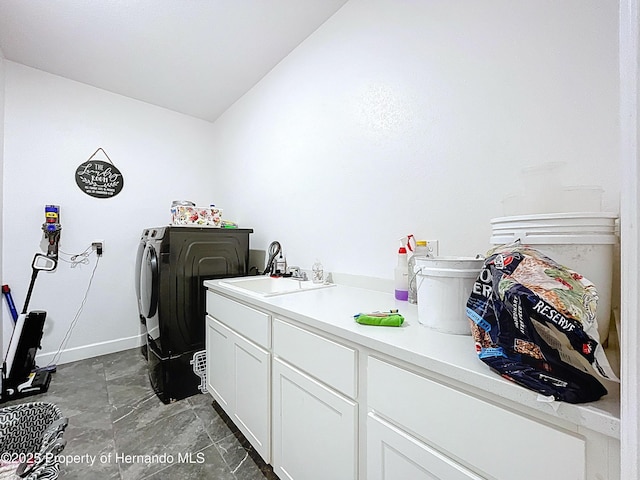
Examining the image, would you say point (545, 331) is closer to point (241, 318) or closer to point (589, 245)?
point (589, 245)

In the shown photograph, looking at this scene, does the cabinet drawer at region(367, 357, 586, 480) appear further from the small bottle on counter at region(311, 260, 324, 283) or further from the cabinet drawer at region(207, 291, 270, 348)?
the small bottle on counter at region(311, 260, 324, 283)

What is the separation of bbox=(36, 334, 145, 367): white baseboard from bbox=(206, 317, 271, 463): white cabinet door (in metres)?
1.50

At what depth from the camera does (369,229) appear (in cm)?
165

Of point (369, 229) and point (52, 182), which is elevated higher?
point (52, 182)

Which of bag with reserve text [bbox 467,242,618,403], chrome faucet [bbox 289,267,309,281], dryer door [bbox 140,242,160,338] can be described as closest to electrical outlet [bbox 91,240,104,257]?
dryer door [bbox 140,242,160,338]

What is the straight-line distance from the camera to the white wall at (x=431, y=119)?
950 mm

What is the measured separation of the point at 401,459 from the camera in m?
0.78

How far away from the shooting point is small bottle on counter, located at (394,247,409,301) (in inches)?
53.3

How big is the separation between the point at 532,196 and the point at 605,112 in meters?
0.32

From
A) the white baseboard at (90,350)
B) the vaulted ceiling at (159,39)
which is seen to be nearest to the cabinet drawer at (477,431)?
the vaulted ceiling at (159,39)

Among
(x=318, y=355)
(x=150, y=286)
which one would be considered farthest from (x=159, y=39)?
(x=318, y=355)

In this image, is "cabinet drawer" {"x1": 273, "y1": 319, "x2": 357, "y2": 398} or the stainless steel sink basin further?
the stainless steel sink basin

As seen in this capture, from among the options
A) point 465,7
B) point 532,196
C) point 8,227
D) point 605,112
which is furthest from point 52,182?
point 605,112

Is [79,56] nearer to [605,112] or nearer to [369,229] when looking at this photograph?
[369,229]
